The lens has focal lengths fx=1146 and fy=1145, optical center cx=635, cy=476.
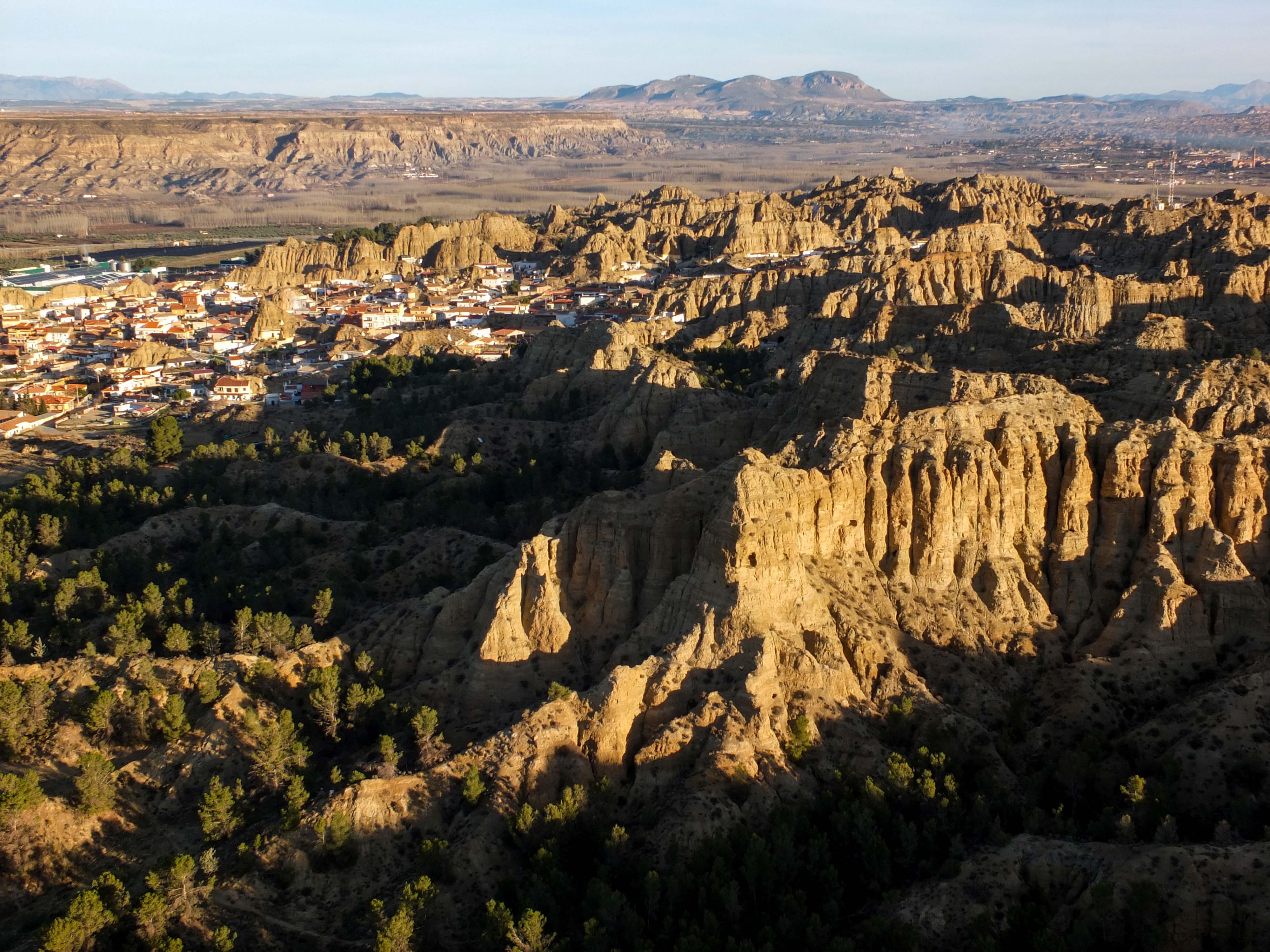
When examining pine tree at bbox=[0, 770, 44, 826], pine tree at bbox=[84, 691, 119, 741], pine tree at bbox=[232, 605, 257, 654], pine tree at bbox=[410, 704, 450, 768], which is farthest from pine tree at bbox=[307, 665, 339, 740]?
pine tree at bbox=[0, 770, 44, 826]

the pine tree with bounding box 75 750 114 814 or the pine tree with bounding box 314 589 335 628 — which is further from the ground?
the pine tree with bounding box 314 589 335 628

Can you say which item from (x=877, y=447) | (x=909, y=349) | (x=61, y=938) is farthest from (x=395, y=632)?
(x=909, y=349)

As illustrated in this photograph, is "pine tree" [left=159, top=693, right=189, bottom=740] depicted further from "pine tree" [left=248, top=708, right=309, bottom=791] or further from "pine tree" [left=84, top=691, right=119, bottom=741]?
"pine tree" [left=248, top=708, right=309, bottom=791]

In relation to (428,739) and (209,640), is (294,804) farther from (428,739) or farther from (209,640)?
(209,640)

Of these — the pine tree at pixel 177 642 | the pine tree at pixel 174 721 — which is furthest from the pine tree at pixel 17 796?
the pine tree at pixel 177 642

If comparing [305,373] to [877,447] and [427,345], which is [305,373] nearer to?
[427,345]

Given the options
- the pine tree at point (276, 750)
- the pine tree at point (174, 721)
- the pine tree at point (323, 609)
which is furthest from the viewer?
the pine tree at point (323, 609)

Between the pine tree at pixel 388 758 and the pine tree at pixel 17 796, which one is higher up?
the pine tree at pixel 388 758

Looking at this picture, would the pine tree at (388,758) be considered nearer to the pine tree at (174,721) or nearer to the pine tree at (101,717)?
the pine tree at (174,721)
